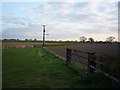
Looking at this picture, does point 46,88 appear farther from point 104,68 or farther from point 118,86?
point 118,86

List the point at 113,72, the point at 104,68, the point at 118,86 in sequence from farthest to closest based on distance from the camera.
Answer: the point at 104,68 → the point at 113,72 → the point at 118,86

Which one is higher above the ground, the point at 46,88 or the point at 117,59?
the point at 117,59

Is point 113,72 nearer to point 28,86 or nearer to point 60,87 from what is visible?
point 60,87

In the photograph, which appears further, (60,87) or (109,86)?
(60,87)

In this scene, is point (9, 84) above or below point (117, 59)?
below

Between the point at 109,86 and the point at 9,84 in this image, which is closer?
the point at 109,86

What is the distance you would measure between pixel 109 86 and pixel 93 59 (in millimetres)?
3403

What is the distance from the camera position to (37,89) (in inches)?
399

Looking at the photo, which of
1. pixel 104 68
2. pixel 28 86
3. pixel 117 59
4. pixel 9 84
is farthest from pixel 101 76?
pixel 9 84

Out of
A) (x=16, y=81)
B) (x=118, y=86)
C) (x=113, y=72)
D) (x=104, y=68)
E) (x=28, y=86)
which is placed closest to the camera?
(x=118, y=86)

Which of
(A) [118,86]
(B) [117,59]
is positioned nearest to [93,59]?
(B) [117,59]

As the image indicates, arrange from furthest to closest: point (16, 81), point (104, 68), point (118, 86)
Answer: point (16, 81)
point (104, 68)
point (118, 86)

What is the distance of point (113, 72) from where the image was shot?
9148 mm

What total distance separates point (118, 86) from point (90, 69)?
449cm
